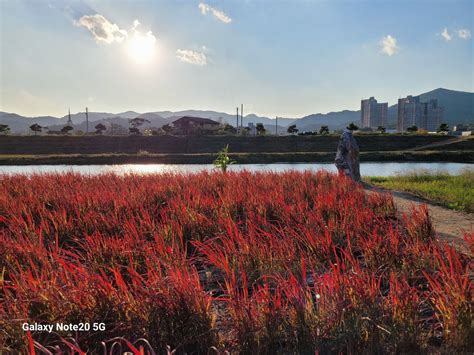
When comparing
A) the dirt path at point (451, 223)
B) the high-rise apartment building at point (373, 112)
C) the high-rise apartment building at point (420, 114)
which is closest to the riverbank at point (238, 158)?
the dirt path at point (451, 223)

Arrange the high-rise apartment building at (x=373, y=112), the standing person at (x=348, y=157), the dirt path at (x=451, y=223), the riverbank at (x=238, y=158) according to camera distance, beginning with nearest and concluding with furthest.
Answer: the dirt path at (x=451, y=223) → the standing person at (x=348, y=157) → the riverbank at (x=238, y=158) → the high-rise apartment building at (x=373, y=112)

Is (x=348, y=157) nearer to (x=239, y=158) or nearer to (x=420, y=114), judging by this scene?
Result: (x=239, y=158)

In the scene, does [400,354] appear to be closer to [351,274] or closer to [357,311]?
[357,311]

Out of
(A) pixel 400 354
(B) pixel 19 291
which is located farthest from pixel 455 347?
(B) pixel 19 291

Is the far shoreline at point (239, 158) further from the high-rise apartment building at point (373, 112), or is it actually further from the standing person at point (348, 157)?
the high-rise apartment building at point (373, 112)

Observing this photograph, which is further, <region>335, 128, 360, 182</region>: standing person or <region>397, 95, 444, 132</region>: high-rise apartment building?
<region>397, 95, 444, 132</region>: high-rise apartment building

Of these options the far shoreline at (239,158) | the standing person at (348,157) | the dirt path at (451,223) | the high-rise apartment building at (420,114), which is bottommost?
the dirt path at (451,223)

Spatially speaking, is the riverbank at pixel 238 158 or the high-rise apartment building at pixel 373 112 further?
the high-rise apartment building at pixel 373 112

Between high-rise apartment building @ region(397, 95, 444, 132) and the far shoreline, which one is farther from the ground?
high-rise apartment building @ region(397, 95, 444, 132)

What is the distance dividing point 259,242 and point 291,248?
35cm

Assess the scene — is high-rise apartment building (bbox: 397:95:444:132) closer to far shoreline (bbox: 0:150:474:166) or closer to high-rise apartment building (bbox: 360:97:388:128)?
high-rise apartment building (bbox: 360:97:388:128)

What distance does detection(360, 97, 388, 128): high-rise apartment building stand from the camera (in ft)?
589

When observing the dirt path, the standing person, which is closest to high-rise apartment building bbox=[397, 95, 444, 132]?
the standing person

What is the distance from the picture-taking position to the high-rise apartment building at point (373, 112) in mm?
179625
